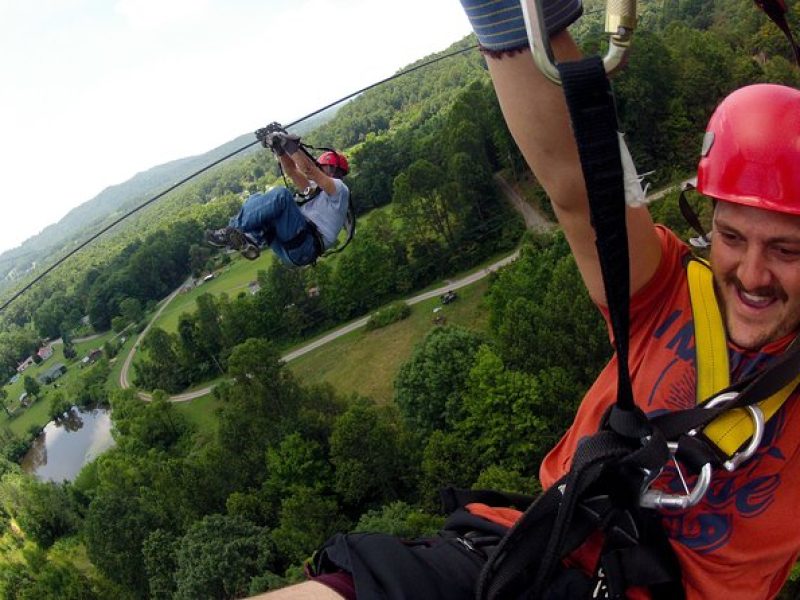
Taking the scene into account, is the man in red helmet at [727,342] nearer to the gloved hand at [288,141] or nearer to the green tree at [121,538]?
the gloved hand at [288,141]

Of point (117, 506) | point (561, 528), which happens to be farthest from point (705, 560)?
point (117, 506)

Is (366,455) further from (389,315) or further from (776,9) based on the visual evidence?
(776,9)

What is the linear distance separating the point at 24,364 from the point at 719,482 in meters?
92.8

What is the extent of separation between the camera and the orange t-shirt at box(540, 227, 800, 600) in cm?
184

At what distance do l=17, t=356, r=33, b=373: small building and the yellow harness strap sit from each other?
90675mm

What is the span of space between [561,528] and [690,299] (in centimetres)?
94

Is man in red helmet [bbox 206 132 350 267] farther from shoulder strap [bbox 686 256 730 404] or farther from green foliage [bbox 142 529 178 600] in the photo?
green foliage [bbox 142 529 178 600]

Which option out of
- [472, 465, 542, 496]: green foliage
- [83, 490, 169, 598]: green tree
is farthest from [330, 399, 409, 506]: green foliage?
[83, 490, 169, 598]: green tree

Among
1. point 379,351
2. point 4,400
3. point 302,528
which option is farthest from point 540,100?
point 4,400

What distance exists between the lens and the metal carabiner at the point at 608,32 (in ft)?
3.10

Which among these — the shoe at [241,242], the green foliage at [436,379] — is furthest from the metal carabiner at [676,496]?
the green foliage at [436,379]

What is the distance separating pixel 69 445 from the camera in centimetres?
5028

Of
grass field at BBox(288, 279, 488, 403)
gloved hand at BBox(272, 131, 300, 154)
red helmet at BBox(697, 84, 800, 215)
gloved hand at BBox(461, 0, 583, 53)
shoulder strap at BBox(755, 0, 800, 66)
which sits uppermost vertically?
gloved hand at BBox(272, 131, 300, 154)

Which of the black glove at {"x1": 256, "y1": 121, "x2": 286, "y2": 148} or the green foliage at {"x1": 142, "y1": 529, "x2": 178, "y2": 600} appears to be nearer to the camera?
the black glove at {"x1": 256, "y1": 121, "x2": 286, "y2": 148}
